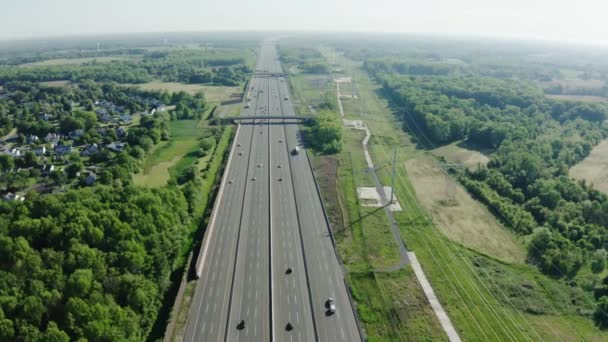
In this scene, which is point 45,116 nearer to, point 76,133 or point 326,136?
point 76,133

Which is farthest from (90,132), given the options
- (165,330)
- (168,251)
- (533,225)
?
(533,225)

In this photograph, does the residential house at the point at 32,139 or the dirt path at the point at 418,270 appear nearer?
the dirt path at the point at 418,270

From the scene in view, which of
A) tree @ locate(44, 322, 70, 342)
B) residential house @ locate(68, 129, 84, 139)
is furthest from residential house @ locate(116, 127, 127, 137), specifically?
tree @ locate(44, 322, 70, 342)

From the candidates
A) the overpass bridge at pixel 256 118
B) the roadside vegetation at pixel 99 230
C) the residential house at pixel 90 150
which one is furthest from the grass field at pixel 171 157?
the residential house at pixel 90 150

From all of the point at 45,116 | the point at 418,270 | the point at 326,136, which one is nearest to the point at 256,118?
the point at 326,136

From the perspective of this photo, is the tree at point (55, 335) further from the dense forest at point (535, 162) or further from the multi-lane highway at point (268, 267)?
the dense forest at point (535, 162)

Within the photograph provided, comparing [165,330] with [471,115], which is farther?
[471,115]

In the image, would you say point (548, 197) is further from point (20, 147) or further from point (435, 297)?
point (20, 147)
